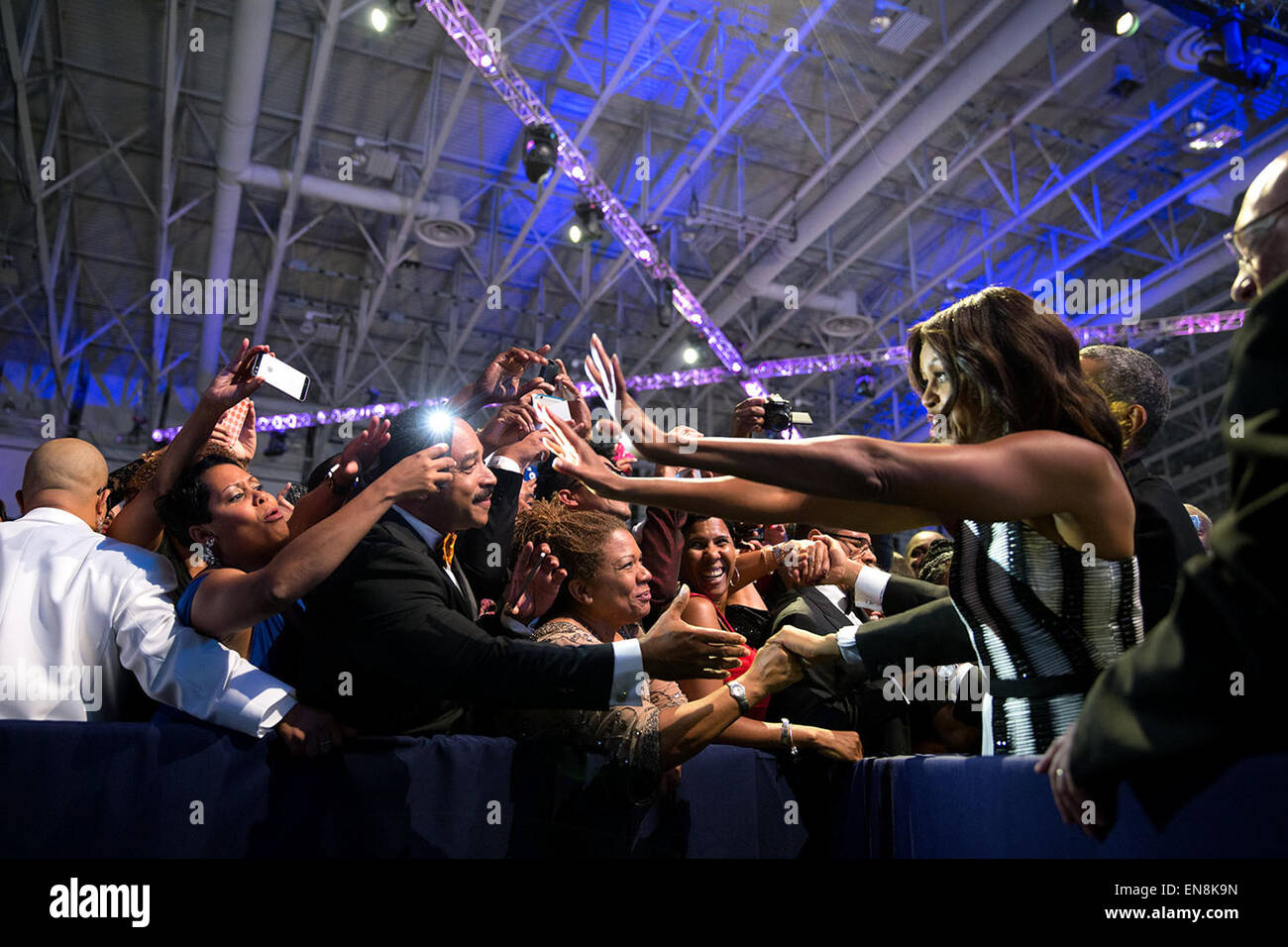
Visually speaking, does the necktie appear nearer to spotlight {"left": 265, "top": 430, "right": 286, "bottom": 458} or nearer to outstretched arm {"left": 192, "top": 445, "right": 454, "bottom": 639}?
outstretched arm {"left": 192, "top": 445, "right": 454, "bottom": 639}

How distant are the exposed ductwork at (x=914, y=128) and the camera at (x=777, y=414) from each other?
16.9ft

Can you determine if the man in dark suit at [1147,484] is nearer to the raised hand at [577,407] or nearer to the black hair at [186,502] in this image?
the raised hand at [577,407]

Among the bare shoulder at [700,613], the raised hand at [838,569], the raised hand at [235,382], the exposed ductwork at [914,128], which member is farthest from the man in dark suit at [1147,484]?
the exposed ductwork at [914,128]

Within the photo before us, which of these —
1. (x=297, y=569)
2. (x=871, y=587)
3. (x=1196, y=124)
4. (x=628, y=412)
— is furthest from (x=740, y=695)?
(x=1196, y=124)

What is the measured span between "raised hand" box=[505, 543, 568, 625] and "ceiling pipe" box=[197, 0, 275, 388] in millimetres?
5439

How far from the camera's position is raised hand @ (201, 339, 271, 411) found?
7.08 ft

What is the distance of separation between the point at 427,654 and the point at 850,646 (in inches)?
35.7

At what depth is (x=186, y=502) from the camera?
7.31 ft

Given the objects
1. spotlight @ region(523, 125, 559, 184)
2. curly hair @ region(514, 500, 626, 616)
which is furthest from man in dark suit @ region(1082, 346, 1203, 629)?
spotlight @ region(523, 125, 559, 184)

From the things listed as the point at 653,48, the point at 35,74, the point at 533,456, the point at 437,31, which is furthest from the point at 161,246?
the point at 533,456

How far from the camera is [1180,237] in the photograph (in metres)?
11.2

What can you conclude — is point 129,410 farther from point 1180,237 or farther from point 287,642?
point 1180,237

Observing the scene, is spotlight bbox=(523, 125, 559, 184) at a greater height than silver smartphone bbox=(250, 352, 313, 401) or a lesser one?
greater
